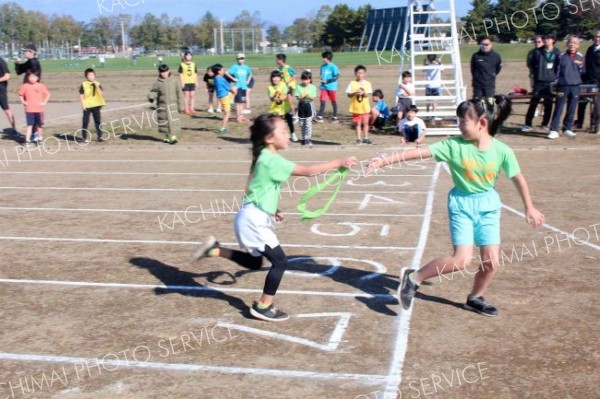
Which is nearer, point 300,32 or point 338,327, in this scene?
point 338,327

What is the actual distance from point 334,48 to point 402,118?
7649 centimetres

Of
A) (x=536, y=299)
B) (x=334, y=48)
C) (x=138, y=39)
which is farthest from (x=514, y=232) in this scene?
(x=138, y=39)

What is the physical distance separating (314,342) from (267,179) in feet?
4.41

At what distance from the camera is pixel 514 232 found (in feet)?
28.2

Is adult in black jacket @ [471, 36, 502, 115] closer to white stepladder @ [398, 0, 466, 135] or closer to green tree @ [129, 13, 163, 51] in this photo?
white stepladder @ [398, 0, 466, 135]

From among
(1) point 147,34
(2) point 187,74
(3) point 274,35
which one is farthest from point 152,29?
(2) point 187,74

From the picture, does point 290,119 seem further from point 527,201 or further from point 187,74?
point 527,201

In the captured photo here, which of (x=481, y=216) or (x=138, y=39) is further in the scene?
(x=138, y=39)

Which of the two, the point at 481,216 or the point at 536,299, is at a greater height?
the point at 481,216

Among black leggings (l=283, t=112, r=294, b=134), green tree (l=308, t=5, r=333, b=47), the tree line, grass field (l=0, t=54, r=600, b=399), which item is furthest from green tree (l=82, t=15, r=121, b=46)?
grass field (l=0, t=54, r=600, b=399)

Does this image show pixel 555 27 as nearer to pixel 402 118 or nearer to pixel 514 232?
pixel 402 118

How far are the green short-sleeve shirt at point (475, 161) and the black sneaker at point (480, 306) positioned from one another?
97 cm

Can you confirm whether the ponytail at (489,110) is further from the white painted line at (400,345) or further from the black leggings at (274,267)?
the black leggings at (274,267)

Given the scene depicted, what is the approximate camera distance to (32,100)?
17.0m
